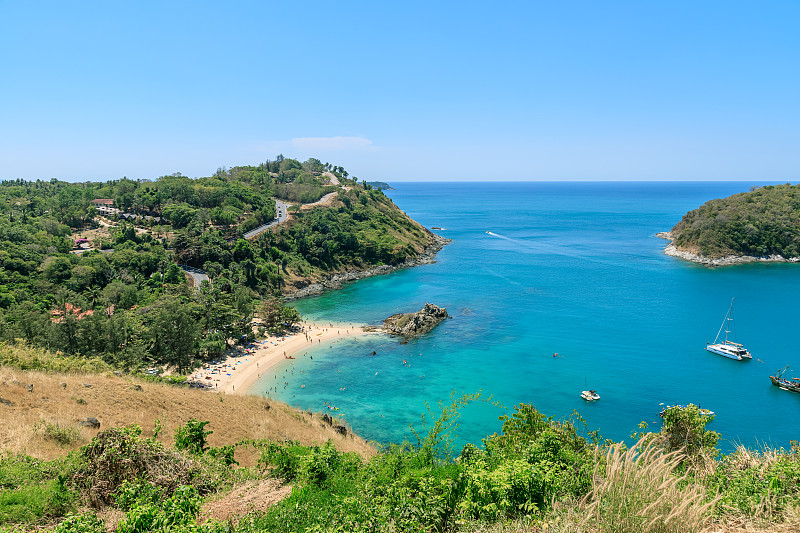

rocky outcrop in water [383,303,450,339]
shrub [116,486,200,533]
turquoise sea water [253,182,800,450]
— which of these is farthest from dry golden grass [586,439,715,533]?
rocky outcrop in water [383,303,450,339]

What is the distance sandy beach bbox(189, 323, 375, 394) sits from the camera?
41.0m

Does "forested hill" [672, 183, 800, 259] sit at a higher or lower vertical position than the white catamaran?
higher

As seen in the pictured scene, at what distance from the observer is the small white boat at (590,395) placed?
3778 cm

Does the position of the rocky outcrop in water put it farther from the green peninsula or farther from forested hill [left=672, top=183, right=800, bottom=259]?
forested hill [left=672, top=183, right=800, bottom=259]

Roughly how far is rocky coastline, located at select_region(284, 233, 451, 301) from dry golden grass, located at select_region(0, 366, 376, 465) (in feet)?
155

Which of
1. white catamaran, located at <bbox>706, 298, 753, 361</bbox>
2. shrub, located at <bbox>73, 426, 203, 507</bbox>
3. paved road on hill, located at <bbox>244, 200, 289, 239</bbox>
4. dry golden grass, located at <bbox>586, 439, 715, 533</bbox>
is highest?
paved road on hill, located at <bbox>244, 200, 289, 239</bbox>

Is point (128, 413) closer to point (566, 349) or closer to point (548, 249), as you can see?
point (566, 349)

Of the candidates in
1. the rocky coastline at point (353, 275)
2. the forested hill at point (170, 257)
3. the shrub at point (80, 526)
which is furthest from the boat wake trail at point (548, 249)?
the shrub at point (80, 526)

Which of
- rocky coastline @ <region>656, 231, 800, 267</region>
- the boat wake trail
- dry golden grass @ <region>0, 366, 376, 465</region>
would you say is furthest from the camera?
the boat wake trail

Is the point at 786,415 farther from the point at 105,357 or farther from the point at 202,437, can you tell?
the point at 105,357

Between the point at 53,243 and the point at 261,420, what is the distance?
62.9 metres

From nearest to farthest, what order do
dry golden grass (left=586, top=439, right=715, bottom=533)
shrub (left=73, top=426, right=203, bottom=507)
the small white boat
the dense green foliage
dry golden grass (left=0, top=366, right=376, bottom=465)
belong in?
1. dry golden grass (left=586, top=439, right=715, bottom=533)
2. the dense green foliage
3. shrub (left=73, top=426, right=203, bottom=507)
4. dry golden grass (left=0, top=366, right=376, bottom=465)
5. the small white boat

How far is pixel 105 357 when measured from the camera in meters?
36.3

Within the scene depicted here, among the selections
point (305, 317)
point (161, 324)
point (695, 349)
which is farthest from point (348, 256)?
point (695, 349)
